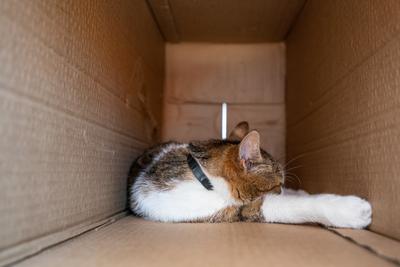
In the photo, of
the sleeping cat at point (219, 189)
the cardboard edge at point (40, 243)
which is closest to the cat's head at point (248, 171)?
the sleeping cat at point (219, 189)

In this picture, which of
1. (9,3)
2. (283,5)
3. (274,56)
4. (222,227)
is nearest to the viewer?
(9,3)

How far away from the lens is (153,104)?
1.97 meters

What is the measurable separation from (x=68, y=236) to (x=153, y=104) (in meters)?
1.11

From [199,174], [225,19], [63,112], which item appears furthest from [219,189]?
[225,19]

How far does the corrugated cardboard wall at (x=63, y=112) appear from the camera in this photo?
2.31ft

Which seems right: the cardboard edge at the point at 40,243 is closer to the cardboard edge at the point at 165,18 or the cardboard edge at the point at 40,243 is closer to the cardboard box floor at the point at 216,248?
the cardboard box floor at the point at 216,248

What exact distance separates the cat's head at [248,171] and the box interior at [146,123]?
0.19 metres

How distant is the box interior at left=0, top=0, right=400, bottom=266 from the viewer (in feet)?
2.42

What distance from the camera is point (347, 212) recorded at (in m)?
1.06

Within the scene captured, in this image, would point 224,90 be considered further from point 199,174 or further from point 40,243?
point 40,243

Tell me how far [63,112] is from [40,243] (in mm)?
284

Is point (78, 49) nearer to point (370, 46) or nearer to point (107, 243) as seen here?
point (107, 243)

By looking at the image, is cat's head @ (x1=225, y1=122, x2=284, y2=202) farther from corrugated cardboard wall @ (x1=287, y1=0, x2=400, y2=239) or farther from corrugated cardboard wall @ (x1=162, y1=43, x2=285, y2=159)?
corrugated cardboard wall @ (x1=162, y1=43, x2=285, y2=159)

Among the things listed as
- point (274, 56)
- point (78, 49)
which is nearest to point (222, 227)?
point (78, 49)
